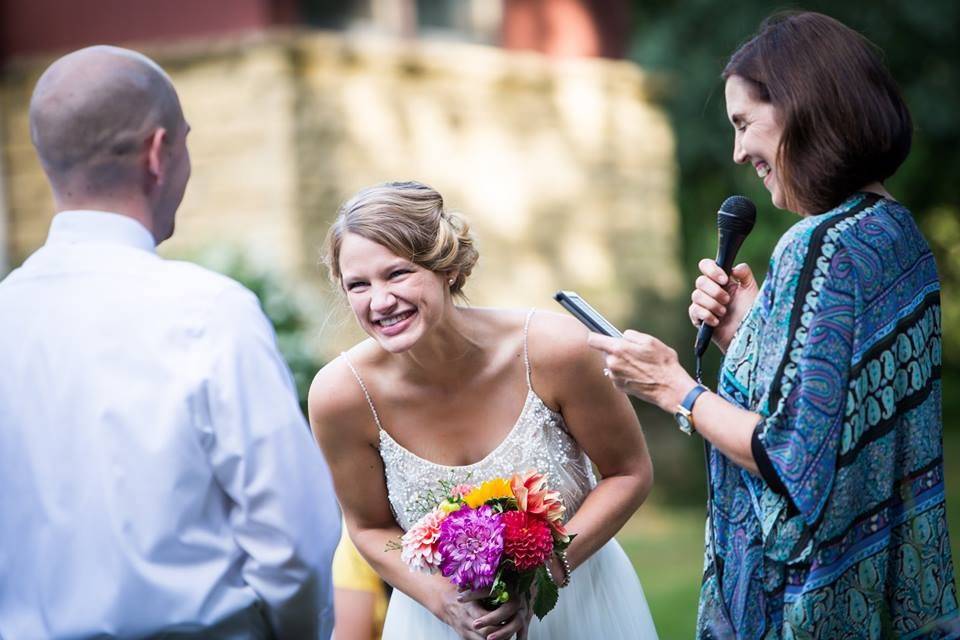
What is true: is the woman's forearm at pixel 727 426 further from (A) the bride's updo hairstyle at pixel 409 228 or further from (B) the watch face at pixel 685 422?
(A) the bride's updo hairstyle at pixel 409 228

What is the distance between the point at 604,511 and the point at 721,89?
12173mm

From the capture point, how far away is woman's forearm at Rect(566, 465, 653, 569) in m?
3.78

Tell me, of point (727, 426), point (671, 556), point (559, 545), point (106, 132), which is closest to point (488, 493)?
point (559, 545)

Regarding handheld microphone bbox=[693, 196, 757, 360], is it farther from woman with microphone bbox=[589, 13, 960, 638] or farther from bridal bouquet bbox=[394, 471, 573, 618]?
bridal bouquet bbox=[394, 471, 573, 618]

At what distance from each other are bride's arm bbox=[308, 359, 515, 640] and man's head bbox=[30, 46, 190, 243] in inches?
46.0

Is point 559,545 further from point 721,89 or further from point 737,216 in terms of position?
point 721,89

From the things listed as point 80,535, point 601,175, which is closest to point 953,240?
point 601,175

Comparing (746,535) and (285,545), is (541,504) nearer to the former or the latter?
(746,535)

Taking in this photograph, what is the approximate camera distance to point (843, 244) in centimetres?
285

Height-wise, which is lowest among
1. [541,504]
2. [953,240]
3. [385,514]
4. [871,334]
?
[953,240]

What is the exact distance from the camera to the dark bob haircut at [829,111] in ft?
9.57

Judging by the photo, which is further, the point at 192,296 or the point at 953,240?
the point at 953,240

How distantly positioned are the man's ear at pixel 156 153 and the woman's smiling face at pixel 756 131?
138 cm

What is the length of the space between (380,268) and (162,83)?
98cm
